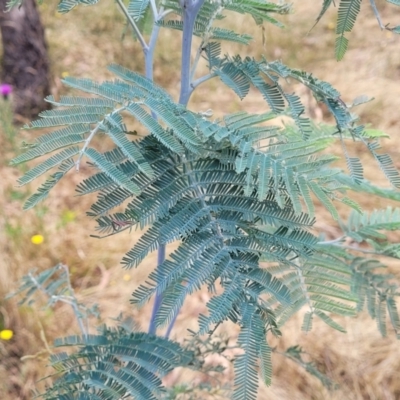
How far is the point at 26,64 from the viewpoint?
93.8 inches

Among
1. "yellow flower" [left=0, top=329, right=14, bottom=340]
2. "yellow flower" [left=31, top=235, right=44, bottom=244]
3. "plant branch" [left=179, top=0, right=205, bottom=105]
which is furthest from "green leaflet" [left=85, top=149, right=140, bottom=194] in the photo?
"yellow flower" [left=31, top=235, right=44, bottom=244]

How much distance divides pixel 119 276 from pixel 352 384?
878 millimetres

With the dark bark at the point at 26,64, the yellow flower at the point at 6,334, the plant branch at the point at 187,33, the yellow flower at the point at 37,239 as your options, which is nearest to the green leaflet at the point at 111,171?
the plant branch at the point at 187,33

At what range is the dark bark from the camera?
2299 mm

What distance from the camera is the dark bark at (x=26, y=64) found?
2299mm

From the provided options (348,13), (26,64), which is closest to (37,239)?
(26,64)

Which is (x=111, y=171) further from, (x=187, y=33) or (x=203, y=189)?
(x=187, y=33)

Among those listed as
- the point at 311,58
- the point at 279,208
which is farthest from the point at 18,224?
the point at 311,58

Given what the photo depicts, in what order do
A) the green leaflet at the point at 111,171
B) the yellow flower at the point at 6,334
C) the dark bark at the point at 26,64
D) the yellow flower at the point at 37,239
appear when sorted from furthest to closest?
the dark bark at the point at 26,64, the yellow flower at the point at 37,239, the yellow flower at the point at 6,334, the green leaflet at the point at 111,171

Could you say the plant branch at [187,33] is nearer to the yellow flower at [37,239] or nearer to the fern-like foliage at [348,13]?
the fern-like foliage at [348,13]

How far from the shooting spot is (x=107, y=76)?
2771mm

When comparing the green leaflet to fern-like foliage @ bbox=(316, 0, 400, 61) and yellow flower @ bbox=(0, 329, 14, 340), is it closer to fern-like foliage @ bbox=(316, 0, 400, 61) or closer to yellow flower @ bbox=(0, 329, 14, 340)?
fern-like foliage @ bbox=(316, 0, 400, 61)

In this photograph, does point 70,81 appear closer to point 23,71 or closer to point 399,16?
point 23,71

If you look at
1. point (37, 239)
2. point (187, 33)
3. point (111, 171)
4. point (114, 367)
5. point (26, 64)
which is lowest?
point (37, 239)
